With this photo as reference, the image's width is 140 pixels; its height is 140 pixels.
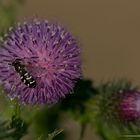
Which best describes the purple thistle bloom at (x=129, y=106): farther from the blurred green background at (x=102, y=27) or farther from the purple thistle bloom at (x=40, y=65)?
the blurred green background at (x=102, y=27)

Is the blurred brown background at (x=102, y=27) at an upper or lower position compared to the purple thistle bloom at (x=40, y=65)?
upper

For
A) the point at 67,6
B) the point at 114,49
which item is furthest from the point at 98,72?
the point at 67,6

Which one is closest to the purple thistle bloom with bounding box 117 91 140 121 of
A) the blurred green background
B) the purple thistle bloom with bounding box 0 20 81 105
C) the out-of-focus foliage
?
the purple thistle bloom with bounding box 0 20 81 105

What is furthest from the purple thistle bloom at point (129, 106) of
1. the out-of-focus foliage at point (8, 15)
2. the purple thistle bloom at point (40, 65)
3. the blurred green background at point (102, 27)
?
the blurred green background at point (102, 27)

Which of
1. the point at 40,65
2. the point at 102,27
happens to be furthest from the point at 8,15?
the point at 102,27

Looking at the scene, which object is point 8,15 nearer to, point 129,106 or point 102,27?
point 129,106

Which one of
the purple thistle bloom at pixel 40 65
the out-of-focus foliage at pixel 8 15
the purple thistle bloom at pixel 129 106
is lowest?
the purple thistle bloom at pixel 129 106

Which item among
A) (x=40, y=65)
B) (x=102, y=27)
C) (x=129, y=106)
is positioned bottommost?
→ (x=129, y=106)
